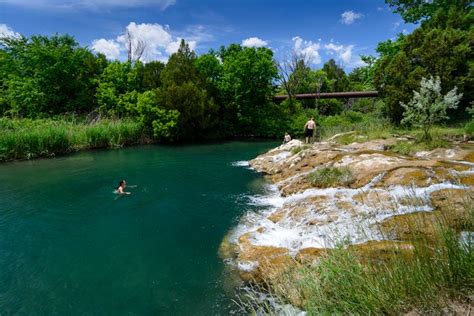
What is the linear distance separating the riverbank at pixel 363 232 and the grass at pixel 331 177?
0.04 m

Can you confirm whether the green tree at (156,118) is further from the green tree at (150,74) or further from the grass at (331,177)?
the grass at (331,177)

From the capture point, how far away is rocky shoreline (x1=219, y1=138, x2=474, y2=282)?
577 centimetres

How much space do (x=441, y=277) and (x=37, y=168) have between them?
19.7 meters

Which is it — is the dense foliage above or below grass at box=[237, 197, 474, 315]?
above

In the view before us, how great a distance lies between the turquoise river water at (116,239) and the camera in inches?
217

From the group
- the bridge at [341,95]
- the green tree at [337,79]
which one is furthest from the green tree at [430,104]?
the green tree at [337,79]

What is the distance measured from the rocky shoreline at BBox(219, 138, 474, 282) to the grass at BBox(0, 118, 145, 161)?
17252mm

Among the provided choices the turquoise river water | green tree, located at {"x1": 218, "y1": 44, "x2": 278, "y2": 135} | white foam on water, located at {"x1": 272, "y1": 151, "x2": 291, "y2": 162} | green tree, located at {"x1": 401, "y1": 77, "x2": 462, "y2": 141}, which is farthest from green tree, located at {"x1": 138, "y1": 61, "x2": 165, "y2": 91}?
green tree, located at {"x1": 401, "y1": 77, "x2": 462, "y2": 141}

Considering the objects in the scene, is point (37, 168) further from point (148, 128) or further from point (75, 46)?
point (75, 46)

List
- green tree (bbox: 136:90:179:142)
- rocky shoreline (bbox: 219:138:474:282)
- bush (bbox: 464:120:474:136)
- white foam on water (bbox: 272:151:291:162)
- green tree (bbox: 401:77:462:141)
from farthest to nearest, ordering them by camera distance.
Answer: green tree (bbox: 136:90:179:142) < white foam on water (bbox: 272:151:291:162) < bush (bbox: 464:120:474:136) < green tree (bbox: 401:77:462:141) < rocky shoreline (bbox: 219:138:474:282)

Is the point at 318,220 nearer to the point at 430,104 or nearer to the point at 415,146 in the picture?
the point at 415,146

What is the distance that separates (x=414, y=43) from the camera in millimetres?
20172

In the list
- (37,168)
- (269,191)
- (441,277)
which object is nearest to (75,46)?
(37,168)

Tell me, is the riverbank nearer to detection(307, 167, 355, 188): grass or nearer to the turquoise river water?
detection(307, 167, 355, 188): grass
